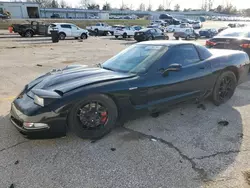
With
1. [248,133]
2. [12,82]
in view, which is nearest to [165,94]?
[248,133]

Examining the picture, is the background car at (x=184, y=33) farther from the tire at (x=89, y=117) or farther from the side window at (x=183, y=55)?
the tire at (x=89, y=117)

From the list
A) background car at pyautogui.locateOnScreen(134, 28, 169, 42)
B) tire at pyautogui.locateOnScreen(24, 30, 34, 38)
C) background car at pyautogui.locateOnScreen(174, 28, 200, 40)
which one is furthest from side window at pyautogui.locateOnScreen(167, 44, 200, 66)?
background car at pyautogui.locateOnScreen(174, 28, 200, 40)

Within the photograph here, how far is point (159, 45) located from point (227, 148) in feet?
7.00

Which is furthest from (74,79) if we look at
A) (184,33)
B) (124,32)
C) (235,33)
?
(184,33)

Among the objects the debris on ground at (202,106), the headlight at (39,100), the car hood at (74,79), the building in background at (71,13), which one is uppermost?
the building in background at (71,13)

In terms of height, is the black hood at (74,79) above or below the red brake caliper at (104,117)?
above

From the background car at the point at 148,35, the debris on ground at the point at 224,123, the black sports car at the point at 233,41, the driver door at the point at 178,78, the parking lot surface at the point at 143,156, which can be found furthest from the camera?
the background car at the point at 148,35

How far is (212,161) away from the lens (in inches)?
111

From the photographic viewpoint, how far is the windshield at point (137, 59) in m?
3.73

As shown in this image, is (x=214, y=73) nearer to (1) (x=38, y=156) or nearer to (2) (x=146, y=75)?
(2) (x=146, y=75)

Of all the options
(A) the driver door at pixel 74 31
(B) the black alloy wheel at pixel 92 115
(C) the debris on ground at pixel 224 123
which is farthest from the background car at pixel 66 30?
(C) the debris on ground at pixel 224 123

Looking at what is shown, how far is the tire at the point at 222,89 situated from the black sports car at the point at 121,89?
21mm

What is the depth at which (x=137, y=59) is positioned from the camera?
13.0 ft

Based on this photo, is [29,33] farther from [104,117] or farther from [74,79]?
[104,117]
